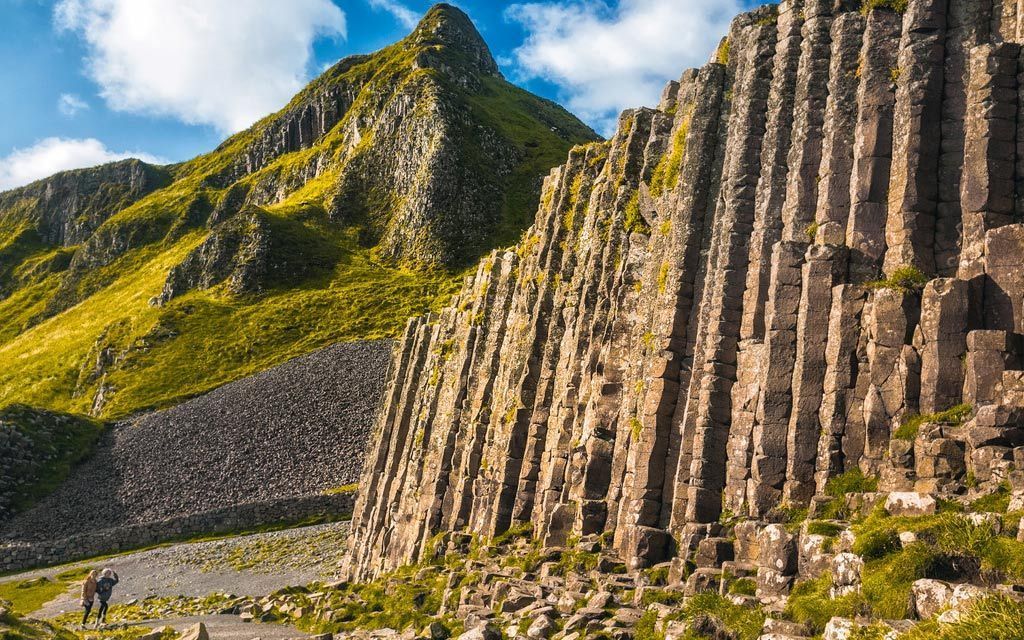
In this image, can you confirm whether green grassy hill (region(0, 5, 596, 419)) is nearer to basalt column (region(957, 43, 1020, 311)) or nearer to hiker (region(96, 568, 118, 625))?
hiker (region(96, 568, 118, 625))

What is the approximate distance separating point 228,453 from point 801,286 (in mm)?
78550

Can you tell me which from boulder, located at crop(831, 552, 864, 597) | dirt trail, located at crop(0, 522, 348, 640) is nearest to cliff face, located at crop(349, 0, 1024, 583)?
boulder, located at crop(831, 552, 864, 597)

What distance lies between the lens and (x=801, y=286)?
69.4 feet

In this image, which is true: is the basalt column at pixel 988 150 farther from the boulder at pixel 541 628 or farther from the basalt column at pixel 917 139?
the boulder at pixel 541 628

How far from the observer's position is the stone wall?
233ft

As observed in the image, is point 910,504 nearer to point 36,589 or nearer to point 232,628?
point 232,628

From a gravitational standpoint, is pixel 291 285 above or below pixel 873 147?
above

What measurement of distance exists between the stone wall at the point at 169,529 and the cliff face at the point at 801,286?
45.5 meters

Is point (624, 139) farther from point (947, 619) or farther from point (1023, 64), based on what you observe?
point (947, 619)

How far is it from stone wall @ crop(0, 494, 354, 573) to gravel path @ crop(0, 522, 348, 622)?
9.85ft

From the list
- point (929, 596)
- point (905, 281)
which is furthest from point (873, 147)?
point (929, 596)

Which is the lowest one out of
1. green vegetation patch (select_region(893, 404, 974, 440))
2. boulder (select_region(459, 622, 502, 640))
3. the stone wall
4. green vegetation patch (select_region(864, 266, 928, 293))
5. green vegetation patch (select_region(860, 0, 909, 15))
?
the stone wall

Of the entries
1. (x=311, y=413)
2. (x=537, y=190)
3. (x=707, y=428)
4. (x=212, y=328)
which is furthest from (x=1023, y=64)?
(x=537, y=190)

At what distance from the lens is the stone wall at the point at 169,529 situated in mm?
71000
